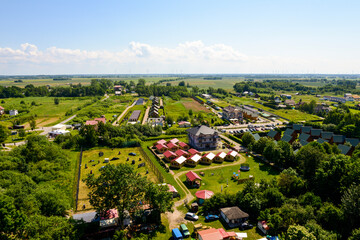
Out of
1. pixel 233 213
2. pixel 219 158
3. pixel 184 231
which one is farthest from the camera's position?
pixel 219 158

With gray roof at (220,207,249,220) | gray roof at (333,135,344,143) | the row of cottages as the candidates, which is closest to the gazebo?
gray roof at (220,207,249,220)

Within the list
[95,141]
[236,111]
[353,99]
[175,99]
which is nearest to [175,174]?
[95,141]

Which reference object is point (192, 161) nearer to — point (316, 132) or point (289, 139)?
point (289, 139)

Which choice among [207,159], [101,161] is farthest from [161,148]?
[101,161]

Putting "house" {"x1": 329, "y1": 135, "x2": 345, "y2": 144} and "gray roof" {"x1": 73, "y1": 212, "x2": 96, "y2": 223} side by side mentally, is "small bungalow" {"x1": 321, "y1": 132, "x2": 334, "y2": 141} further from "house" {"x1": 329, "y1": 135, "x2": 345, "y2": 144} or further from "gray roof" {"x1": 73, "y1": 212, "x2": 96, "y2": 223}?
"gray roof" {"x1": 73, "y1": 212, "x2": 96, "y2": 223}

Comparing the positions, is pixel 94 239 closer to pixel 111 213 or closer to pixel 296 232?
pixel 111 213

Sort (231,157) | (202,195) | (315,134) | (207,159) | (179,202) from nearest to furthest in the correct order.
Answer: (202,195) → (179,202) → (207,159) → (231,157) → (315,134)
